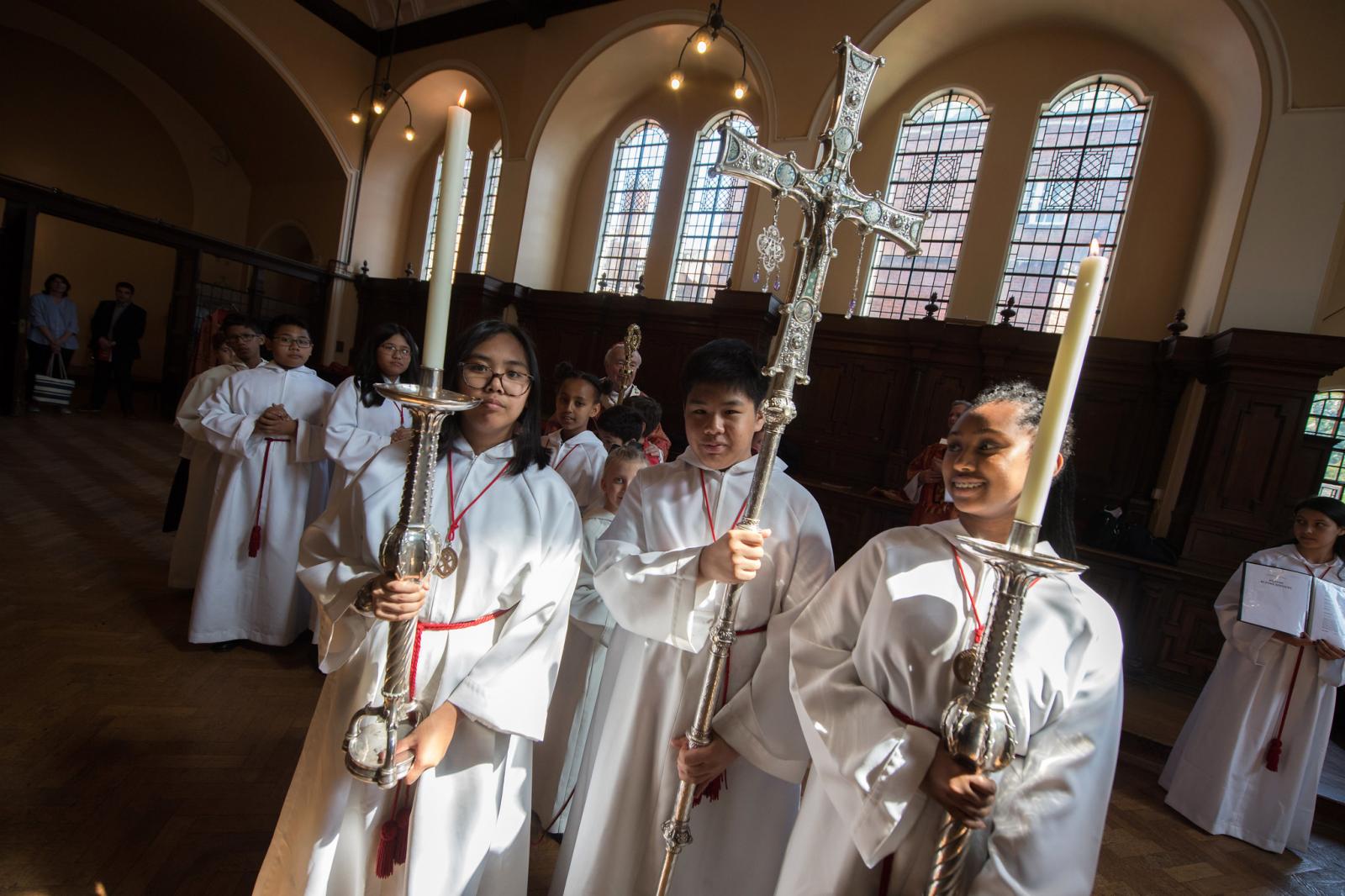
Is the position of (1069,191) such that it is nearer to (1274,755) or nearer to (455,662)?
(1274,755)

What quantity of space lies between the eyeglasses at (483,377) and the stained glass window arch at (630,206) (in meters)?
9.37

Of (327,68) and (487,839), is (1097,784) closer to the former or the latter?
(487,839)

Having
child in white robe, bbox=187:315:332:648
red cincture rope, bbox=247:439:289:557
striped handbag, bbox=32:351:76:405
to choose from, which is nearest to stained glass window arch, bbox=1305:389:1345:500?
child in white robe, bbox=187:315:332:648

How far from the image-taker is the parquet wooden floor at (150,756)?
2020 millimetres

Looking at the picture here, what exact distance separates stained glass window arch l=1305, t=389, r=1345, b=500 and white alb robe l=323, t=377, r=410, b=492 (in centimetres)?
→ 797

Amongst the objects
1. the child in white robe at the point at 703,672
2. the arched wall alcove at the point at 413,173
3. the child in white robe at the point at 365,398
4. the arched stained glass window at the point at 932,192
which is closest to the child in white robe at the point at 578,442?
the child in white robe at the point at 365,398

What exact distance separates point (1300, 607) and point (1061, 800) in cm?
317

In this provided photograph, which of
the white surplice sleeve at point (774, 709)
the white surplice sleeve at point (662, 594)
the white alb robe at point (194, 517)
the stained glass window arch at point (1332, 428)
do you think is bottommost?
the white alb robe at point (194, 517)

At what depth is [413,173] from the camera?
13219 millimetres

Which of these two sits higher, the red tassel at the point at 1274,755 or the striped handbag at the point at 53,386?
the red tassel at the point at 1274,755

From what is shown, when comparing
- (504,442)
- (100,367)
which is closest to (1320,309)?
(504,442)

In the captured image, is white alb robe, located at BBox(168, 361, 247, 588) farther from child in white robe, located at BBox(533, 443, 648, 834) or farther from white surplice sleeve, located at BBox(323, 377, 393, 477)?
child in white robe, located at BBox(533, 443, 648, 834)

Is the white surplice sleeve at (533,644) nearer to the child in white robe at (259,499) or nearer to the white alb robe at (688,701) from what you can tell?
the white alb robe at (688,701)

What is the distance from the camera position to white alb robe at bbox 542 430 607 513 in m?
2.97
